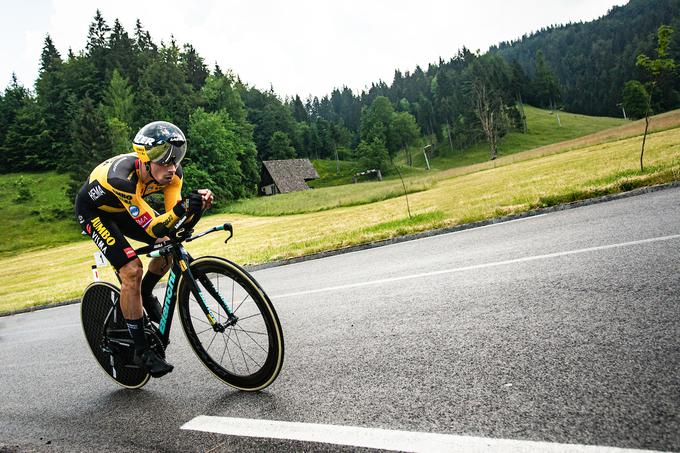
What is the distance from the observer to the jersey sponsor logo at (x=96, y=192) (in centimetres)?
384

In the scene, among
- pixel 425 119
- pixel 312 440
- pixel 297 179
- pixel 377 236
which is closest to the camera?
pixel 312 440

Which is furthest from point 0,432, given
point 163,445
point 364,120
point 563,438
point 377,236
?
point 364,120

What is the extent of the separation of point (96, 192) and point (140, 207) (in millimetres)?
554

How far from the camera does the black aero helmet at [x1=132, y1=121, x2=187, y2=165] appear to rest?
11.6 feet

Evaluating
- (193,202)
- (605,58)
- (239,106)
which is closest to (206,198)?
(193,202)

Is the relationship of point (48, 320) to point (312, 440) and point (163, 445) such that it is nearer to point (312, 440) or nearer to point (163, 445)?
point (163, 445)

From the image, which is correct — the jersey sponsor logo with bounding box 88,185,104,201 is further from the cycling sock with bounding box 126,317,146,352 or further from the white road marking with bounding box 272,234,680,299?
the white road marking with bounding box 272,234,680,299

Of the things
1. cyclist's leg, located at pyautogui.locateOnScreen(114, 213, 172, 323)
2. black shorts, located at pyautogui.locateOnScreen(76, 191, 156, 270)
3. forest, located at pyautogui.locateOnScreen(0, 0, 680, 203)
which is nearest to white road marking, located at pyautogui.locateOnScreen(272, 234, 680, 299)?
cyclist's leg, located at pyautogui.locateOnScreen(114, 213, 172, 323)

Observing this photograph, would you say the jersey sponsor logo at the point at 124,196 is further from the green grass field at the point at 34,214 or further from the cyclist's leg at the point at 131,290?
the green grass field at the point at 34,214

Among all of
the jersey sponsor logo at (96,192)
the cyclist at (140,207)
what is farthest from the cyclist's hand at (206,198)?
the jersey sponsor logo at (96,192)

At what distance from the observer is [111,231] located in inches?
152

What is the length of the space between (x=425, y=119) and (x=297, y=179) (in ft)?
202

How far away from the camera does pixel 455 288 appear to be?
5086 mm

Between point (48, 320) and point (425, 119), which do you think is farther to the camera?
point (425, 119)
